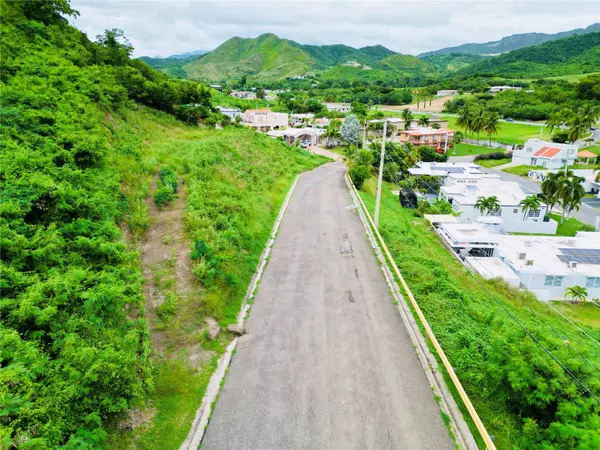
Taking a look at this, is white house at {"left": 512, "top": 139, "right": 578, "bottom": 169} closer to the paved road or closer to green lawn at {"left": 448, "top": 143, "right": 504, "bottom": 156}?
green lawn at {"left": 448, "top": 143, "right": 504, "bottom": 156}

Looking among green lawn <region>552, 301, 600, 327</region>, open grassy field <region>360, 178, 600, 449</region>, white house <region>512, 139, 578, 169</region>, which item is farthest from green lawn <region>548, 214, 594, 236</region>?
open grassy field <region>360, 178, 600, 449</region>

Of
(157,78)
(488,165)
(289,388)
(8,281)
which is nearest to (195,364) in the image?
(289,388)

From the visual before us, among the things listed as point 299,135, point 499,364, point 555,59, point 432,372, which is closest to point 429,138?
point 299,135

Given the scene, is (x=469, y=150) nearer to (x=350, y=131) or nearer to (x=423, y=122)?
(x=423, y=122)

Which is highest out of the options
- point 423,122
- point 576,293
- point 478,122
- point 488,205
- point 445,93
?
point 445,93

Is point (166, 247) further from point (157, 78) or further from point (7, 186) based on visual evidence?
point (157, 78)
